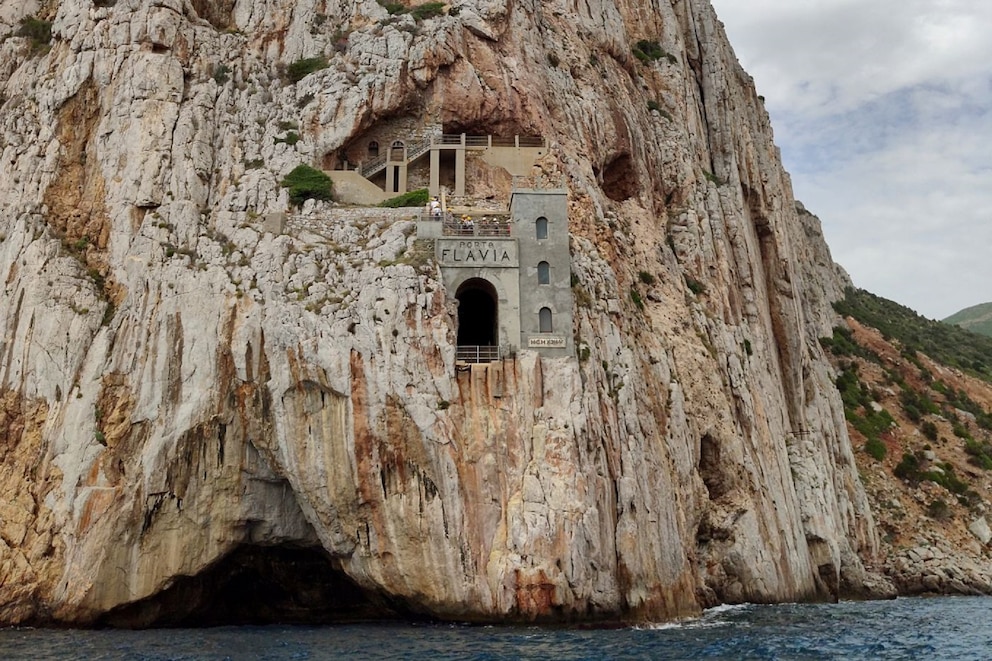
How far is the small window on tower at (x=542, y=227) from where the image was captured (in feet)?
123

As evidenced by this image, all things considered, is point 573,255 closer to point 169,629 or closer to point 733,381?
point 733,381

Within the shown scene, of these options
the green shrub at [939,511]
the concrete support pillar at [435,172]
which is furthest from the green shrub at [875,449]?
the concrete support pillar at [435,172]

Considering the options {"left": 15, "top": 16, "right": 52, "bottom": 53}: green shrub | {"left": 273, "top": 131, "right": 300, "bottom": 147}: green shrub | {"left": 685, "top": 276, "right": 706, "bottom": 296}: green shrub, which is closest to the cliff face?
{"left": 273, "top": 131, "right": 300, "bottom": 147}: green shrub

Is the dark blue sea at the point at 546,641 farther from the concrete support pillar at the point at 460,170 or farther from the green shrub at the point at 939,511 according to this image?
the green shrub at the point at 939,511

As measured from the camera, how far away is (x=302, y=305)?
35.2 metres

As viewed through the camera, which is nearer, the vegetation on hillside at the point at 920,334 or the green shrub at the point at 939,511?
the green shrub at the point at 939,511

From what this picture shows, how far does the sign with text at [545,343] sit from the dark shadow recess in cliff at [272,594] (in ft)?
36.2

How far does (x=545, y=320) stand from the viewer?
119 feet

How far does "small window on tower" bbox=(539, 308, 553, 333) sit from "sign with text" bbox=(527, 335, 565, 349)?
0.50 metres

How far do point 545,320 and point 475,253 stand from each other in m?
3.75

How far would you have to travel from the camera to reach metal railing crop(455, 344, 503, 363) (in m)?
35.2

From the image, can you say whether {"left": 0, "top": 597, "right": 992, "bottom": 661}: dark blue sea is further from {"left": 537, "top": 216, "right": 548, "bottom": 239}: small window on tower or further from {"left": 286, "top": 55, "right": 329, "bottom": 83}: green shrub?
{"left": 286, "top": 55, "right": 329, "bottom": 83}: green shrub

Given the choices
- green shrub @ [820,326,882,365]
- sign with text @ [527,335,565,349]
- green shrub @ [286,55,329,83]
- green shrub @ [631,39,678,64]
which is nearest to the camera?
sign with text @ [527,335,565,349]

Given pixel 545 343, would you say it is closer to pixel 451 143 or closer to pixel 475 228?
pixel 475 228
